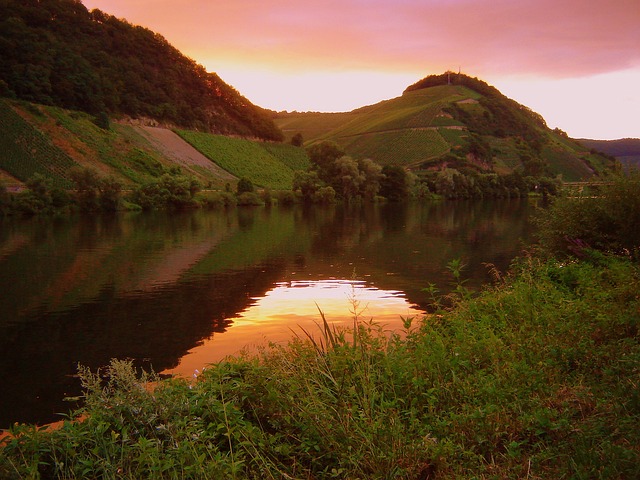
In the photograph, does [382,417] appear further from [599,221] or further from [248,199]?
[248,199]

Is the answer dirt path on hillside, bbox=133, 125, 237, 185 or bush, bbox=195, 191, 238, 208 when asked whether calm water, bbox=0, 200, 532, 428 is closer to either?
bush, bbox=195, 191, 238, 208

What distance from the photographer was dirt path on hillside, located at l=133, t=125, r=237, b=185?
132 metres

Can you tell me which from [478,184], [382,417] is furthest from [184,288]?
[478,184]

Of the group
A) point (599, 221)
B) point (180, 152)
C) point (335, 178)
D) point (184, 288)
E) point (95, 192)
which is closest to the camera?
point (599, 221)

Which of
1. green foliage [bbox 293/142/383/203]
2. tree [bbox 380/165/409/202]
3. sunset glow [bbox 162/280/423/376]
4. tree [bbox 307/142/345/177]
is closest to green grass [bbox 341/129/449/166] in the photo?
tree [bbox 380/165/409/202]

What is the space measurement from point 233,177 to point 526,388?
128565 millimetres

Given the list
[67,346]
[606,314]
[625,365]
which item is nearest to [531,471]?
[625,365]

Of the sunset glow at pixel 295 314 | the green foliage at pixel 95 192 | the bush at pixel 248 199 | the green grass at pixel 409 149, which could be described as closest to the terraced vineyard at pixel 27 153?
the green foliage at pixel 95 192

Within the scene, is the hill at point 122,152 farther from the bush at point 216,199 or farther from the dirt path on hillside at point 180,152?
the bush at point 216,199

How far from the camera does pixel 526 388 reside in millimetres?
8570

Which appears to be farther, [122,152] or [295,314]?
[122,152]

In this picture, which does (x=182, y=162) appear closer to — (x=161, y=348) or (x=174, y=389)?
(x=161, y=348)

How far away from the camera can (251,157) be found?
15362 cm

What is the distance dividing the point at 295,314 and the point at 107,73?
487ft
